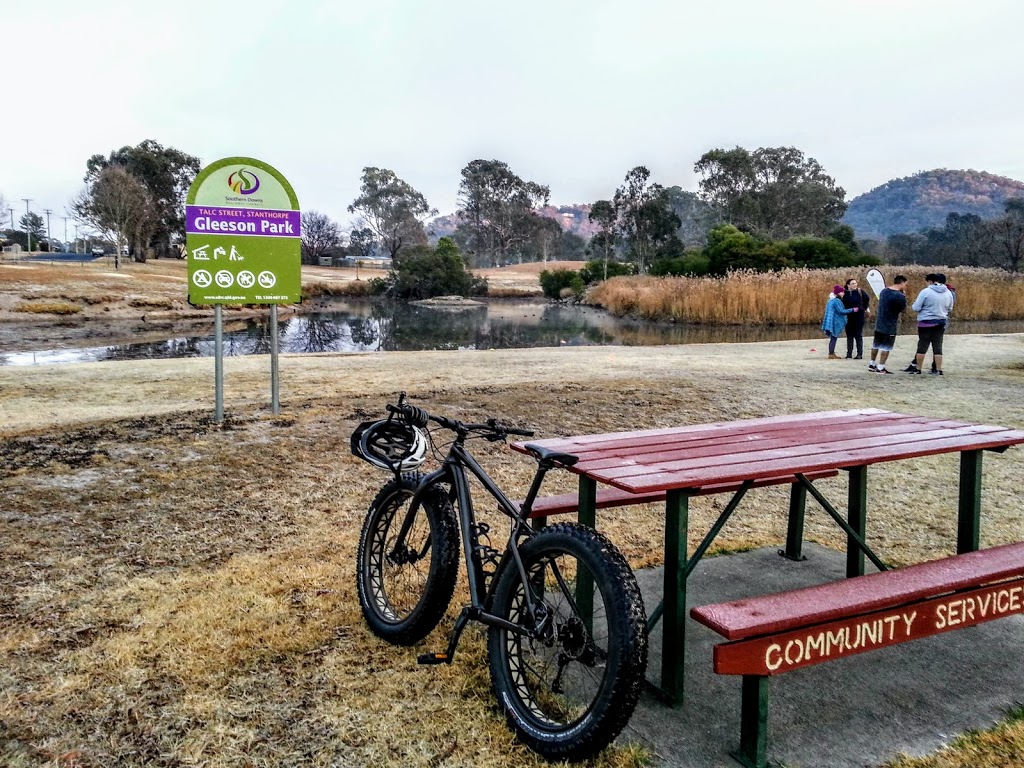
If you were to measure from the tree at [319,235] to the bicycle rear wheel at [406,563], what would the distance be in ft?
277

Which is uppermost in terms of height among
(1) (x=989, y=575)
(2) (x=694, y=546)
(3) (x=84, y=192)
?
(3) (x=84, y=192)

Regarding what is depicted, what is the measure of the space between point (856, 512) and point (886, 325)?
927cm

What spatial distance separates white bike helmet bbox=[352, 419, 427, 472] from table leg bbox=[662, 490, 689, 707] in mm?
869

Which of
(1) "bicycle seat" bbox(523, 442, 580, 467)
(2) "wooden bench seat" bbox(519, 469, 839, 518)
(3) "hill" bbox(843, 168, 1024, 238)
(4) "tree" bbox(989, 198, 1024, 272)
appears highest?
(3) "hill" bbox(843, 168, 1024, 238)

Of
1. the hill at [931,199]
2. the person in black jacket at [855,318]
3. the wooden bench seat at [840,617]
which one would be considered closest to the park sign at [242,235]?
the wooden bench seat at [840,617]

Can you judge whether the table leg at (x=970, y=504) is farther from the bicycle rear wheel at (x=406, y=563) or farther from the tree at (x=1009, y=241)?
the tree at (x=1009, y=241)

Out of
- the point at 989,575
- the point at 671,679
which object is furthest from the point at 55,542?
the point at 989,575

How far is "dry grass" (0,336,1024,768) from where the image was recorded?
2381 millimetres

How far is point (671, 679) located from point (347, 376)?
27.2ft

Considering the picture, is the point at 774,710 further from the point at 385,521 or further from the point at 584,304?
the point at 584,304

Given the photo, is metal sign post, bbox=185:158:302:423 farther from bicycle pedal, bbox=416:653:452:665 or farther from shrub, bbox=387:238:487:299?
shrub, bbox=387:238:487:299

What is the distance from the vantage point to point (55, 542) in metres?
3.97

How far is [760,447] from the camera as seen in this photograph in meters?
2.93

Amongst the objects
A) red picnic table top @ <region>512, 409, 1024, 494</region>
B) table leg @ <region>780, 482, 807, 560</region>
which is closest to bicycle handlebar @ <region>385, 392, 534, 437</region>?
red picnic table top @ <region>512, 409, 1024, 494</region>
